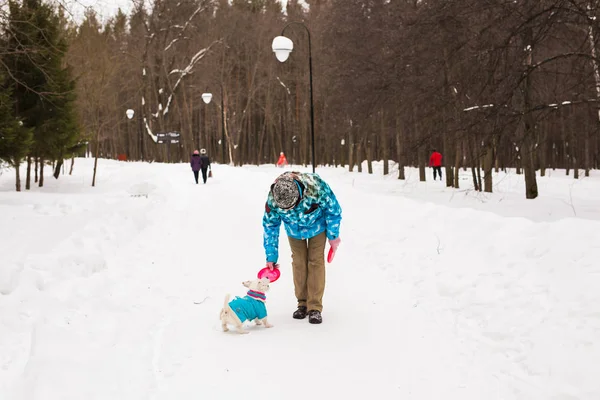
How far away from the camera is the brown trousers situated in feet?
18.9

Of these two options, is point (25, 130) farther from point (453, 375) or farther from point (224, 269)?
point (453, 375)

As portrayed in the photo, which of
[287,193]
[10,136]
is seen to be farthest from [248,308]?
[10,136]

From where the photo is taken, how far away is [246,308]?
17.4 feet

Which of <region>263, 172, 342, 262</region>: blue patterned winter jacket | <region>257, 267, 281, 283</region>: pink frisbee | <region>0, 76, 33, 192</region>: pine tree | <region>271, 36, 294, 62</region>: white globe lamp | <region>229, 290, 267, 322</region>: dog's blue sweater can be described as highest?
<region>271, 36, 294, 62</region>: white globe lamp

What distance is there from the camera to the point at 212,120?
57500 millimetres

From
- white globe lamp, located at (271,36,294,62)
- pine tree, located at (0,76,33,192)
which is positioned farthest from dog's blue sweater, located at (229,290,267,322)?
white globe lamp, located at (271,36,294,62)

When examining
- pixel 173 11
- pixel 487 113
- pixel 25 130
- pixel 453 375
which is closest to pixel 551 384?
pixel 453 375

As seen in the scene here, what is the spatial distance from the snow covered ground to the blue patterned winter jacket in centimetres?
101

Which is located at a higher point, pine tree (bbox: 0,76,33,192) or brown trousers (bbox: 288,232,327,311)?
pine tree (bbox: 0,76,33,192)

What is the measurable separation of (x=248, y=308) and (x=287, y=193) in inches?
49.5

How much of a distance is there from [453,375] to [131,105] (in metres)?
63.5

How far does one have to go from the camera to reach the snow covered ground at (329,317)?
414 cm

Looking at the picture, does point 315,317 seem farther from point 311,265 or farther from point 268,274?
point 268,274

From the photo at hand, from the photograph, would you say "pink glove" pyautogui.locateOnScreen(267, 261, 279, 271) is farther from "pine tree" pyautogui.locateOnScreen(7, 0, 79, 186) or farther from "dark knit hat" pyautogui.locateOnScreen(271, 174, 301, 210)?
"pine tree" pyautogui.locateOnScreen(7, 0, 79, 186)
